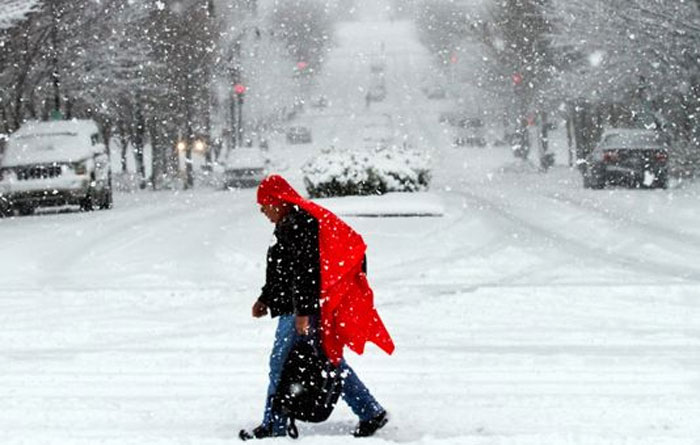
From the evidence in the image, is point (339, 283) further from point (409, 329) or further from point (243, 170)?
point (243, 170)

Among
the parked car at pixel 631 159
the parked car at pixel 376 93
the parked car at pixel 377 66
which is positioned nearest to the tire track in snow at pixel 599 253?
the parked car at pixel 631 159

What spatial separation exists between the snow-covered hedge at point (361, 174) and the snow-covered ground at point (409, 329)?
1.22m

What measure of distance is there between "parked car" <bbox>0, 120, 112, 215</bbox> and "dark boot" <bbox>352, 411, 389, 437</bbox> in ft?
62.8

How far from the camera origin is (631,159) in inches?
1142

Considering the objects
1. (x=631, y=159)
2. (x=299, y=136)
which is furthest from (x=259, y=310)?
(x=299, y=136)

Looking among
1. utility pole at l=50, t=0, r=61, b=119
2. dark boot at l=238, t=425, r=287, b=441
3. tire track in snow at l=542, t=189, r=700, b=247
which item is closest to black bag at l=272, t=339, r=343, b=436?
dark boot at l=238, t=425, r=287, b=441

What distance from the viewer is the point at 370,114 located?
88500 millimetres

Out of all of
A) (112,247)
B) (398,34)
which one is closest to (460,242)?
(112,247)

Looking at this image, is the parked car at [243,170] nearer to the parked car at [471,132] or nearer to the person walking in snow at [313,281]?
the parked car at [471,132]

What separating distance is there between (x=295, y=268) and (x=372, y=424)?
98 centimetres

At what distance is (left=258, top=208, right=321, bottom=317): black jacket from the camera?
560 centimetres

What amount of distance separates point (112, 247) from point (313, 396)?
11.8m

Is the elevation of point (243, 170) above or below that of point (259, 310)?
below

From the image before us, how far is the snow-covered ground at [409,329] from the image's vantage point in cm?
642
